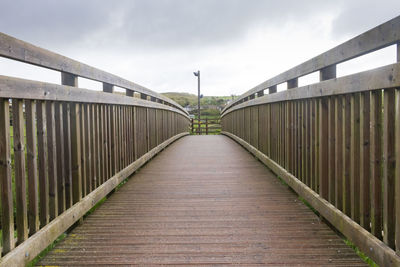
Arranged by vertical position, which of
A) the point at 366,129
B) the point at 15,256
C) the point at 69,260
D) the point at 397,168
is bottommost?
the point at 69,260

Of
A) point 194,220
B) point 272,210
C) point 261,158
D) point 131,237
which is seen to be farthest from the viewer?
point 261,158

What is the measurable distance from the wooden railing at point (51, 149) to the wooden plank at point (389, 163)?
1904mm

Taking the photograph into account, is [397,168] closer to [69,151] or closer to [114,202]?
[69,151]

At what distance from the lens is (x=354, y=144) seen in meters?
2.21

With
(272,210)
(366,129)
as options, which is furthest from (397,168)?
(272,210)

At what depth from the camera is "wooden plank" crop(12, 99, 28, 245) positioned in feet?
6.27

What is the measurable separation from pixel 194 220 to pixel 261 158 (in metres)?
2.99

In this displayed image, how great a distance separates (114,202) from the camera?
3.47 metres

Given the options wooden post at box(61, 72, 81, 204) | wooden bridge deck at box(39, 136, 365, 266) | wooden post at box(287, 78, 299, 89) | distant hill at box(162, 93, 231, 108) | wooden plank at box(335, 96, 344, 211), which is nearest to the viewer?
wooden bridge deck at box(39, 136, 365, 266)

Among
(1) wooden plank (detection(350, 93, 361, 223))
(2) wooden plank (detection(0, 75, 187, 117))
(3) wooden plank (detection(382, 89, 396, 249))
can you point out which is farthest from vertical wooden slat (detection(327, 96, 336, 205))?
(2) wooden plank (detection(0, 75, 187, 117))

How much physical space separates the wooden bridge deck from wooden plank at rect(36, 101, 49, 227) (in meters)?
0.27

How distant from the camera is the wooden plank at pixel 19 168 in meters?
1.91

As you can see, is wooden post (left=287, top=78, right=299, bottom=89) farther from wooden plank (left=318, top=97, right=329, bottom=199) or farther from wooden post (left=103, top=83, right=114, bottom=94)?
wooden post (left=103, top=83, right=114, bottom=94)

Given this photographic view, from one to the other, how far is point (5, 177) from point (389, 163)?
76.7 inches
